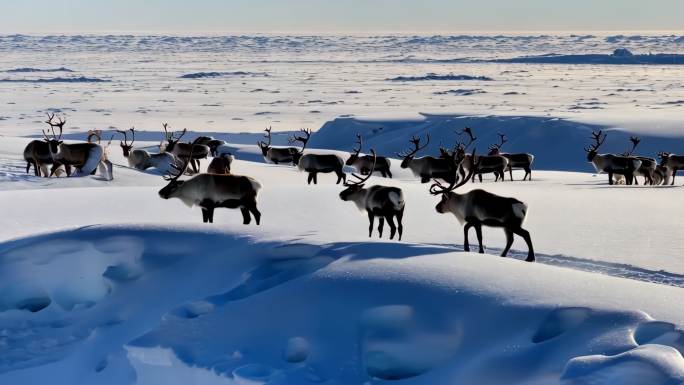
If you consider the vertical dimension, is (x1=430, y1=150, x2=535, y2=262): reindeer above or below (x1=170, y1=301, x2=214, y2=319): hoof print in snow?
above

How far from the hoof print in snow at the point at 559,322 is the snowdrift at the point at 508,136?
2686 cm

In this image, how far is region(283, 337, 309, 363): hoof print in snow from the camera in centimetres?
565

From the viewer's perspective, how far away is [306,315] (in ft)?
19.5

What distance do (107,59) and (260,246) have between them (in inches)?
5556

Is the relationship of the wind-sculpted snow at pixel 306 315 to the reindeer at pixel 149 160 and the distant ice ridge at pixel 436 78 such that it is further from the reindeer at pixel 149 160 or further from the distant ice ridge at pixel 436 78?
the distant ice ridge at pixel 436 78

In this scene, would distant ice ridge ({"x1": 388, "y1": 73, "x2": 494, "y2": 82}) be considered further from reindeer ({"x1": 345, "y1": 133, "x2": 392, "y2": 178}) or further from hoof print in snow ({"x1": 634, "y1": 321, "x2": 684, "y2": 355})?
hoof print in snow ({"x1": 634, "y1": 321, "x2": 684, "y2": 355})

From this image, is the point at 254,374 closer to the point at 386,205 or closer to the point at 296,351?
the point at 296,351

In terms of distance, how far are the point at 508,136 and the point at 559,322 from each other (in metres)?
30.9

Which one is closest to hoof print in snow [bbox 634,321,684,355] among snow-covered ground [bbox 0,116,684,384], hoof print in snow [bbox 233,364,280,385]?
snow-covered ground [bbox 0,116,684,384]

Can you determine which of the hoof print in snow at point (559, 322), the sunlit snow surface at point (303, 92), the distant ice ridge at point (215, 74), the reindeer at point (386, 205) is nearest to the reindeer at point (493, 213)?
the reindeer at point (386, 205)

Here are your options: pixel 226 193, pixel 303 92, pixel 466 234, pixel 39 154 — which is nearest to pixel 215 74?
pixel 303 92

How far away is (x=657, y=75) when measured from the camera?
309ft

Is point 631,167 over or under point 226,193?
under

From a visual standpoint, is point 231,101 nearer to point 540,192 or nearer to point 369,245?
point 540,192
